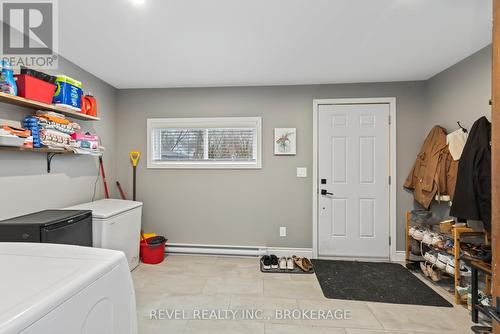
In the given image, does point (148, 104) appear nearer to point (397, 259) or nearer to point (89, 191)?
point (89, 191)

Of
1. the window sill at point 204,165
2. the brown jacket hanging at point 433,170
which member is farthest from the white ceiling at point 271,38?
the window sill at point 204,165

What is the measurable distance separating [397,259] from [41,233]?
3.77 metres

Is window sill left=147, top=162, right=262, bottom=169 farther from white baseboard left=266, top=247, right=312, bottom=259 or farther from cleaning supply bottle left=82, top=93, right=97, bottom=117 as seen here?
white baseboard left=266, top=247, right=312, bottom=259

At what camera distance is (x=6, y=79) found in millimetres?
1690

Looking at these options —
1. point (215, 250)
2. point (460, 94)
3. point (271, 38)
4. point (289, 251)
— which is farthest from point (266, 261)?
point (460, 94)

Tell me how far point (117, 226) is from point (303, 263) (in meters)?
2.19

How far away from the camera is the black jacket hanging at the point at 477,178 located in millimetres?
1931

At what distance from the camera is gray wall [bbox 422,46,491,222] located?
211 centimetres

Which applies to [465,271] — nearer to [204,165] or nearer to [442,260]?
[442,260]

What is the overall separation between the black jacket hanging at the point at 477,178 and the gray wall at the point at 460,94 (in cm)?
26

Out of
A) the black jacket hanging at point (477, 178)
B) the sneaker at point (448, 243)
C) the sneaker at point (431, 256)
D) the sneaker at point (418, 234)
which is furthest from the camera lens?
the sneaker at point (418, 234)

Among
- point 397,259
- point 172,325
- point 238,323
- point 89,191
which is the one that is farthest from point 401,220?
point 89,191

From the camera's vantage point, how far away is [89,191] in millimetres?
2789

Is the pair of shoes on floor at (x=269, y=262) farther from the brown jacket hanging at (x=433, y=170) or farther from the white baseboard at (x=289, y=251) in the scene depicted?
the brown jacket hanging at (x=433, y=170)
